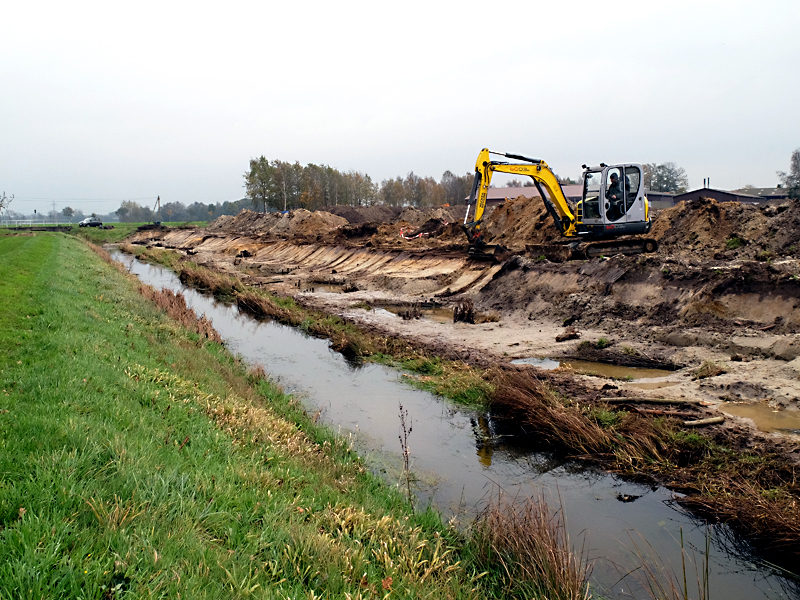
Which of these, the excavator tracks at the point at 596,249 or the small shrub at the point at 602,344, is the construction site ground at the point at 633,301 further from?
the excavator tracks at the point at 596,249

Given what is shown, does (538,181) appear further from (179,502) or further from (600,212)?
(179,502)

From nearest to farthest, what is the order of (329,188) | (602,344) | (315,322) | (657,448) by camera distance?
(657,448)
(602,344)
(315,322)
(329,188)

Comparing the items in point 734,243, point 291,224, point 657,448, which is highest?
point 291,224

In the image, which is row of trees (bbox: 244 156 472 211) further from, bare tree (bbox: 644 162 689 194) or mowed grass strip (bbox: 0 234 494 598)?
mowed grass strip (bbox: 0 234 494 598)

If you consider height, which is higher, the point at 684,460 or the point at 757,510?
the point at 757,510

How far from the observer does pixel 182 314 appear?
16.7 m

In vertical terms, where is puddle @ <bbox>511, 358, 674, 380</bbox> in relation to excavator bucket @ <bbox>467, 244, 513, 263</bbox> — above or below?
below

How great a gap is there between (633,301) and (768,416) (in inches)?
308

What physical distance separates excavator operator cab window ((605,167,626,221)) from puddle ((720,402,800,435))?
14.3 m

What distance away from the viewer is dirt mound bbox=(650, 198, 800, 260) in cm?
1942

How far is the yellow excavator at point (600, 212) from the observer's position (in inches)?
875

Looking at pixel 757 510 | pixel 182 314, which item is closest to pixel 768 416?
pixel 757 510

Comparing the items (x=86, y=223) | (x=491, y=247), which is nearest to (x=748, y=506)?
(x=491, y=247)

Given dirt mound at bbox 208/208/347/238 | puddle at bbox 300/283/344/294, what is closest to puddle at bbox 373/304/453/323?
puddle at bbox 300/283/344/294
